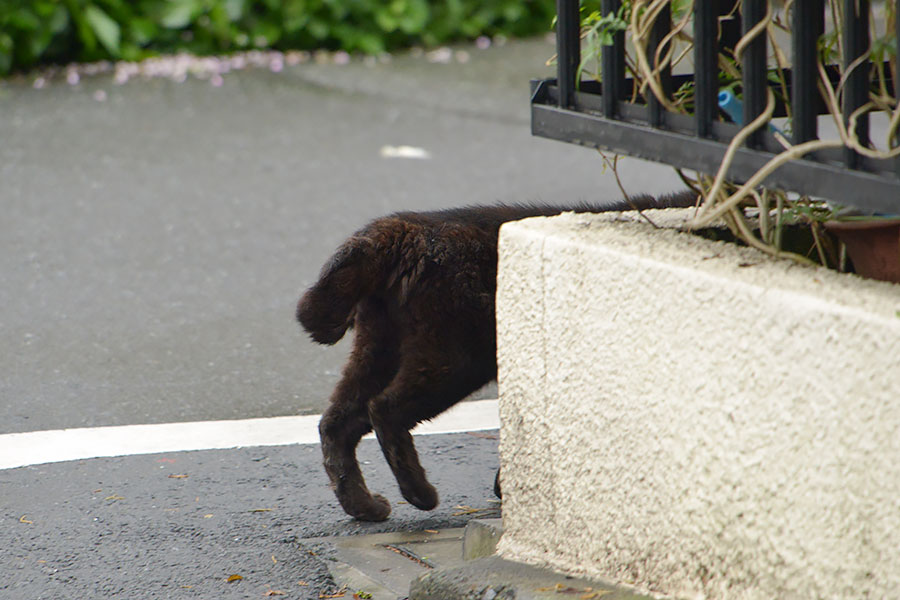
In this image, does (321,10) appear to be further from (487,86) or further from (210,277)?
(210,277)

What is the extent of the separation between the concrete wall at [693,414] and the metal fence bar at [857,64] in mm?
257

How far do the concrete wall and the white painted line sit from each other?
1.35m

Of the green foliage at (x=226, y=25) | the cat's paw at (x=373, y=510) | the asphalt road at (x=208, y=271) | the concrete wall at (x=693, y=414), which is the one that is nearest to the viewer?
the concrete wall at (x=693, y=414)

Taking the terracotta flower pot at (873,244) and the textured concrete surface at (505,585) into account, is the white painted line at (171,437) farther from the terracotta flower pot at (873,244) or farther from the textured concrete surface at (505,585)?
the terracotta flower pot at (873,244)

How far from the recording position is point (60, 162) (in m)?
7.98

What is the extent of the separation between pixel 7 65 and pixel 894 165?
9.22 m

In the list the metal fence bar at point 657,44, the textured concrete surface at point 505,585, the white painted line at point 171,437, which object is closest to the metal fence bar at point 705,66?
the metal fence bar at point 657,44

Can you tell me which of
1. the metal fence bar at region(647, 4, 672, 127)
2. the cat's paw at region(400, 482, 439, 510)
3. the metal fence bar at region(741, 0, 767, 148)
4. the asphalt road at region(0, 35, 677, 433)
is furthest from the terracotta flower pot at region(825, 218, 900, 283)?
the asphalt road at region(0, 35, 677, 433)

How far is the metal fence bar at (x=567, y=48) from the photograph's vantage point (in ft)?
8.52

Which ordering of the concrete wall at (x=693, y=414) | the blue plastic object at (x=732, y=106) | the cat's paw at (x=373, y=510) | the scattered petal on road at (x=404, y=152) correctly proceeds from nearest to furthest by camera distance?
the concrete wall at (x=693, y=414), the blue plastic object at (x=732, y=106), the cat's paw at (x=373, y=510), the scattered petal on road at (x=404, y=152)

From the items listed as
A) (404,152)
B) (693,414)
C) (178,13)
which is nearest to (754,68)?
(693,414)

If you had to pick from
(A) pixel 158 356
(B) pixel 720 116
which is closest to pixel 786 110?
(B) pixel 720 116

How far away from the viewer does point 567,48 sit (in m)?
2.62

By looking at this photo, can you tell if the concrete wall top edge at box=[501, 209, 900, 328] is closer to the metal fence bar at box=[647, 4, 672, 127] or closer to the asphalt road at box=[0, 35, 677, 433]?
the metal fence bar at box=[647, 4, 672, 127]
